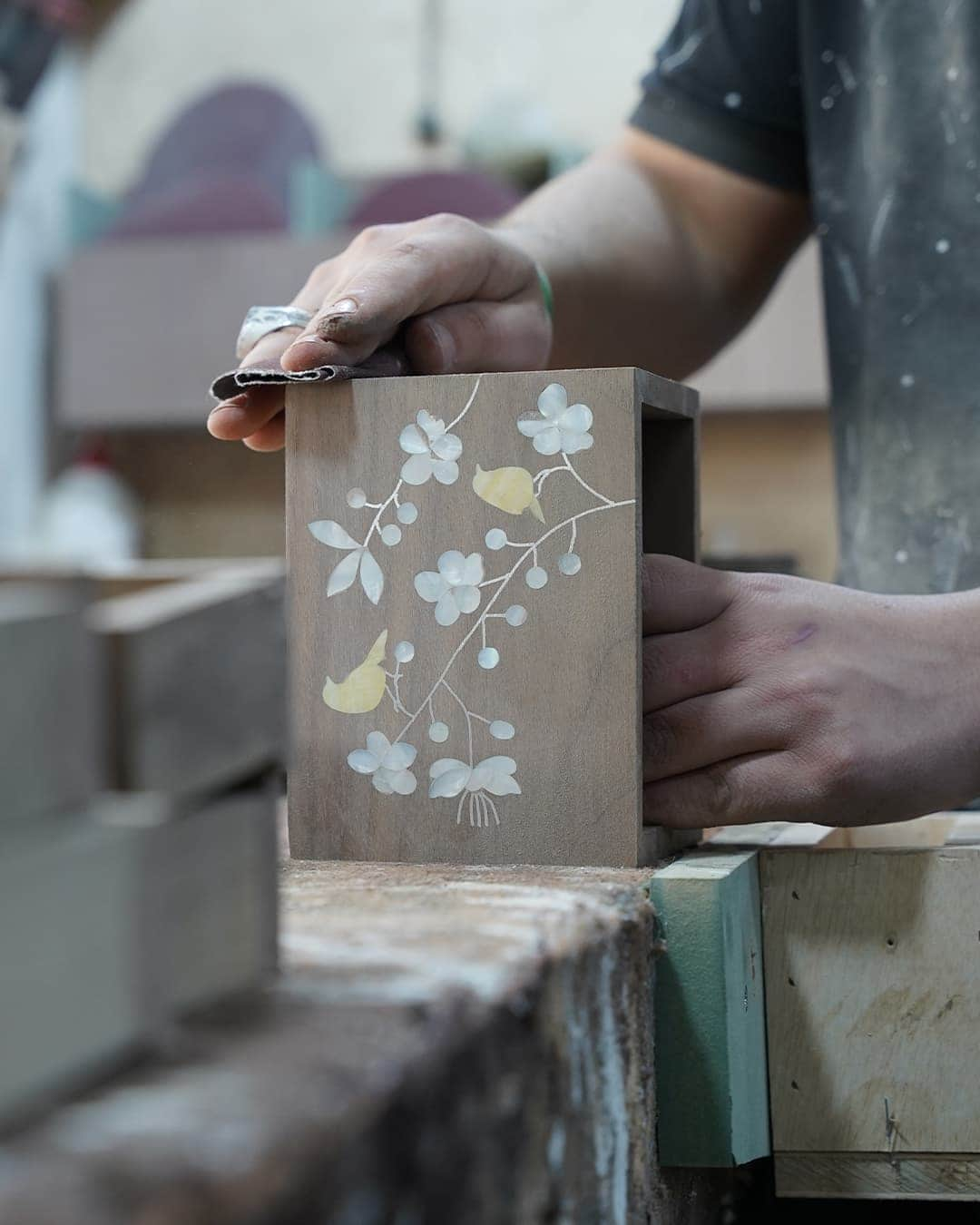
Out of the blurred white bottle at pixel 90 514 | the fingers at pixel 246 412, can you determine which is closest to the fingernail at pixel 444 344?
the fingers at pixel 246 412

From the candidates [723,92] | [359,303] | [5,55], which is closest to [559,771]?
[359,303]

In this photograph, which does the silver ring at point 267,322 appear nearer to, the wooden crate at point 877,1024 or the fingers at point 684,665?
the fingers at point 684,665

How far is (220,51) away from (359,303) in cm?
222

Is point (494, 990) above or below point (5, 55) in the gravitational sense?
below

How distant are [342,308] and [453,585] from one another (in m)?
0.15

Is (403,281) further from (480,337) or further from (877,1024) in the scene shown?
(877,1024)

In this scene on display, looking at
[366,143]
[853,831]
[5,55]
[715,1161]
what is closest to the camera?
[715,1161]

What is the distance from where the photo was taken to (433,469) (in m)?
0.66

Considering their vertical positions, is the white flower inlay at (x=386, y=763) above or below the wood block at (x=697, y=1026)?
above

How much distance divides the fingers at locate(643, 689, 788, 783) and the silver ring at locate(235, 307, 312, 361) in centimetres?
29

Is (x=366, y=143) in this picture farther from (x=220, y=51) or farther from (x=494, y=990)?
(x=494, y=990)

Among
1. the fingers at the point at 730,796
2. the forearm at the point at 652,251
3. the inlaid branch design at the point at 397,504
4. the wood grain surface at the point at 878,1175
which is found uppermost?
the forearm at the point at 652,251

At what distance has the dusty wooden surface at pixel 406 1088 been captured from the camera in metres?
0.26

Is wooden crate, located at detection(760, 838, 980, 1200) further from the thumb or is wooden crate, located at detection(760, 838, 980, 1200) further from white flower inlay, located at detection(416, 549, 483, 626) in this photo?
the thumb
